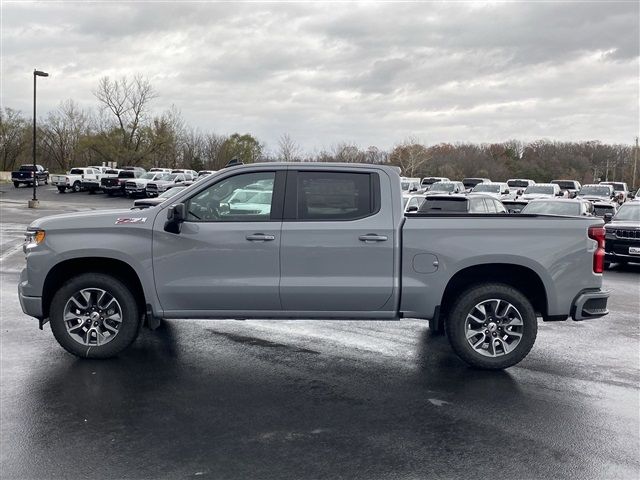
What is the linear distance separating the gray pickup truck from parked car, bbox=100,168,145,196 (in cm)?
3973

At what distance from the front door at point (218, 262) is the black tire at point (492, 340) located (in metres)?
1.80

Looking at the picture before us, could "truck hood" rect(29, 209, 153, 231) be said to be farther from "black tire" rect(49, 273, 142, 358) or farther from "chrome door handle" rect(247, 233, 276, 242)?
"chrome door handle" rect(247, 233, 276, 242)

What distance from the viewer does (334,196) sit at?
20.2 ft

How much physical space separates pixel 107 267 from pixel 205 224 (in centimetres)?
118

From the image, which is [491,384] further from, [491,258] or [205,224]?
[205,224]

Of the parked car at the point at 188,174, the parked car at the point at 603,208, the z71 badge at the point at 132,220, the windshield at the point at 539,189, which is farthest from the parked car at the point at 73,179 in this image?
the z71 badge at the point at 132,220

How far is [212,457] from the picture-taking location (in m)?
4.11

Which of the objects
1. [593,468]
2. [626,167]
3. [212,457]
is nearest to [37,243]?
[212,457]

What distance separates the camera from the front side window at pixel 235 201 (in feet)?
20.0

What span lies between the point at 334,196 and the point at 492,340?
6.99ft

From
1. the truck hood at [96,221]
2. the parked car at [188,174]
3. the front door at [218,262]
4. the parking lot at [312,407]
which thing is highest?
the parked car at [188,174]

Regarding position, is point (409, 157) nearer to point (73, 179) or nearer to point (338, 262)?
point (73, 179)

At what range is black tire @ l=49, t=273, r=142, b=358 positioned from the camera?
612 centimetres

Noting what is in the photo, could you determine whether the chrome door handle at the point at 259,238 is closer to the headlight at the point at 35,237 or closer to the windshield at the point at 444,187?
the headlight at the point at 35,237
